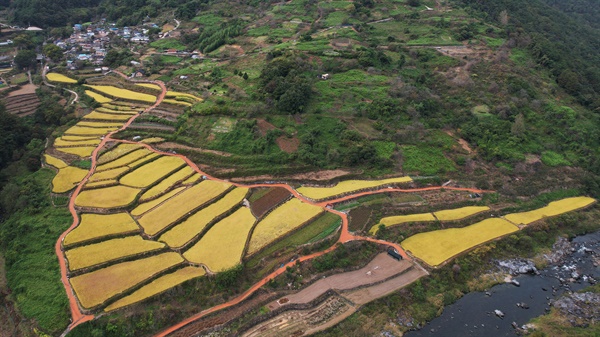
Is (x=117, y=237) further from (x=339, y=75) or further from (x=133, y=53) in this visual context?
(x=133, y=53)

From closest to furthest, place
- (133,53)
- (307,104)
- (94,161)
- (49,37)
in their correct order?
(94,161), (307,104), (133,53), (49,37)

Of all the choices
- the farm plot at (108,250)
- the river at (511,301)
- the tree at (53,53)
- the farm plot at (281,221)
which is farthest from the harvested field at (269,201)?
the tree at (53,53)

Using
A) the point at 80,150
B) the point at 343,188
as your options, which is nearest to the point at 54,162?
the point at 80,150

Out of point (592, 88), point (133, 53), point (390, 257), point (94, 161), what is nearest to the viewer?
point (390, 257)

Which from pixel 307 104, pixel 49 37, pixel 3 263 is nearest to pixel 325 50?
pixel 307 104

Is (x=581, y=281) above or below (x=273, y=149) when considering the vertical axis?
below

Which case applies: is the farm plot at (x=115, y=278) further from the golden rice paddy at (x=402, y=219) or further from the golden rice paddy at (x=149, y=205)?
the golden rice paddy at (x=402, y=219)

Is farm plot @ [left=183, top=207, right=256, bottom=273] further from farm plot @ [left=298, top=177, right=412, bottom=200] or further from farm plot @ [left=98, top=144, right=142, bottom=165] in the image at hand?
farm plot @ [left=98, top=144, right=142, bottom=165]
